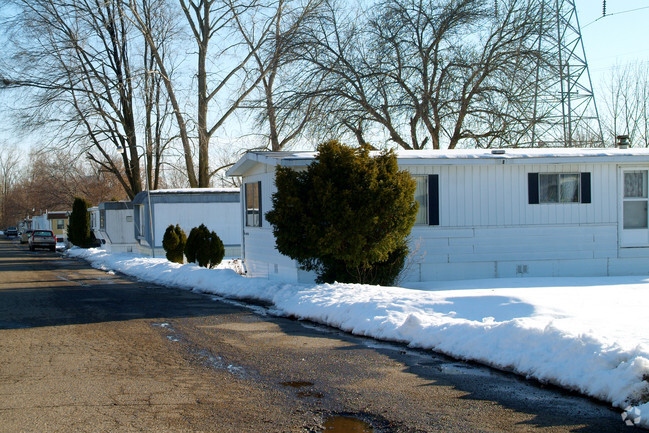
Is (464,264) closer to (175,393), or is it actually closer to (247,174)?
(247,174)

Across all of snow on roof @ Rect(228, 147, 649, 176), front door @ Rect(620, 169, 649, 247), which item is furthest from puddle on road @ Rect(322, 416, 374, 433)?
front door @ Rect(620, 169, 649, 247)

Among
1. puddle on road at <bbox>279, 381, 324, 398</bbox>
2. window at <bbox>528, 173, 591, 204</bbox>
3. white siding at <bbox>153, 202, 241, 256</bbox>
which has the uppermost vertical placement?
window at <bbox>528, 173, 591, 204</bbox>

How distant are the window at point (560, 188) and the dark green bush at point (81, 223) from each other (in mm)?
32050

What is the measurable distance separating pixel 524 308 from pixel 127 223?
92.3 feet

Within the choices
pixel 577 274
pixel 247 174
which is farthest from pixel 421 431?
pixel 247 174

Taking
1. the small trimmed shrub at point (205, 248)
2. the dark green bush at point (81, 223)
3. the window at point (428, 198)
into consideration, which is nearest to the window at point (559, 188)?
the window at point (428, 198)

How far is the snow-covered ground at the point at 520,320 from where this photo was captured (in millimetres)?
6367

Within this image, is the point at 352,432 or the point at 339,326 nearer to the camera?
the point at 352,432

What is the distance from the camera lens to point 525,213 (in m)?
16.2

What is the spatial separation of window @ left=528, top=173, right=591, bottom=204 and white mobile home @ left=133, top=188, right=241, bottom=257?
1565 cm

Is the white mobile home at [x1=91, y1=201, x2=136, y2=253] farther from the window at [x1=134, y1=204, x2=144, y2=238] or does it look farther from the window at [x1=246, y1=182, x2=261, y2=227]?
the window at [x1=246, y1=182, x2=261, y2=227]

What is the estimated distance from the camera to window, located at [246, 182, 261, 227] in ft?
59.0

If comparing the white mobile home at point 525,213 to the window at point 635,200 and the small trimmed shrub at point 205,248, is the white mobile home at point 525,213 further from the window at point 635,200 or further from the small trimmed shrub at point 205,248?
the small trimmed shrub at point 205,248

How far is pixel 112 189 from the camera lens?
7162 centimetres
